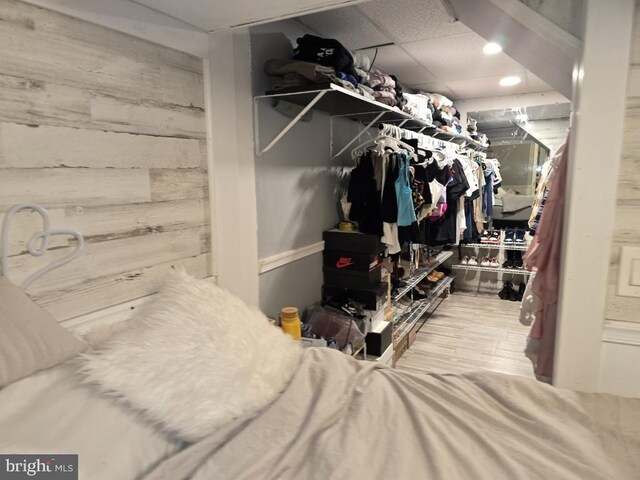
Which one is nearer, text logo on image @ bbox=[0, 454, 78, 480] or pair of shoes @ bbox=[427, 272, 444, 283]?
text logo on image @ bbox=[0, 454, 78, 480]

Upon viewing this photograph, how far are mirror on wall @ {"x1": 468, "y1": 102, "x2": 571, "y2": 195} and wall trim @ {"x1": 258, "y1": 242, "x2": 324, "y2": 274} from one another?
3.30m

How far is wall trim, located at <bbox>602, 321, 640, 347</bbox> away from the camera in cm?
123

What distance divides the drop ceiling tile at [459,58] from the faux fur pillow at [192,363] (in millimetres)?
2425

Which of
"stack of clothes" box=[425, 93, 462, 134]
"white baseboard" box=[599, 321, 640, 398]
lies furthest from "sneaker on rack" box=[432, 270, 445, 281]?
"white baseboard" box=[599, 321, 640, 398]

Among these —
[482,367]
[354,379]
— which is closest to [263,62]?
[354,379]

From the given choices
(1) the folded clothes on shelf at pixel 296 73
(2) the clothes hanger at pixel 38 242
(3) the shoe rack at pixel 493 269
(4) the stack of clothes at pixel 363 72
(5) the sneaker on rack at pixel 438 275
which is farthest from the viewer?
(3) the shoe rack at pixel 493 269

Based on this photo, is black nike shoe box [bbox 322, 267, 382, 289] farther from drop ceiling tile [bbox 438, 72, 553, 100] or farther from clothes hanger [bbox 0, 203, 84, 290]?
drop ceiling tile [bbox 438, 72, 553, 100]

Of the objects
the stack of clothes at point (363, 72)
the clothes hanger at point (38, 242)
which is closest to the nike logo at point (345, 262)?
the stack of clothes at point (363, 72)

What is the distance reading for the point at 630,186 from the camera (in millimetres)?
1180

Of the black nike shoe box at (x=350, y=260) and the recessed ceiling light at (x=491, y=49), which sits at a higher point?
the recessed ceiling light at (x=491, y=49)

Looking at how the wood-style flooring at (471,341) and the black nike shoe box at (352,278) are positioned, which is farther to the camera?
the wood-style flooring at (471,341)

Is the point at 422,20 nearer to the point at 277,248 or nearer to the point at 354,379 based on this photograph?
the point at 277,248

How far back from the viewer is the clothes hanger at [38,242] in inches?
41.8

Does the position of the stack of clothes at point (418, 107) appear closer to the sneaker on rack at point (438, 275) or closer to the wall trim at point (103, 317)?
the sneaker on rack at point (438, 275)
